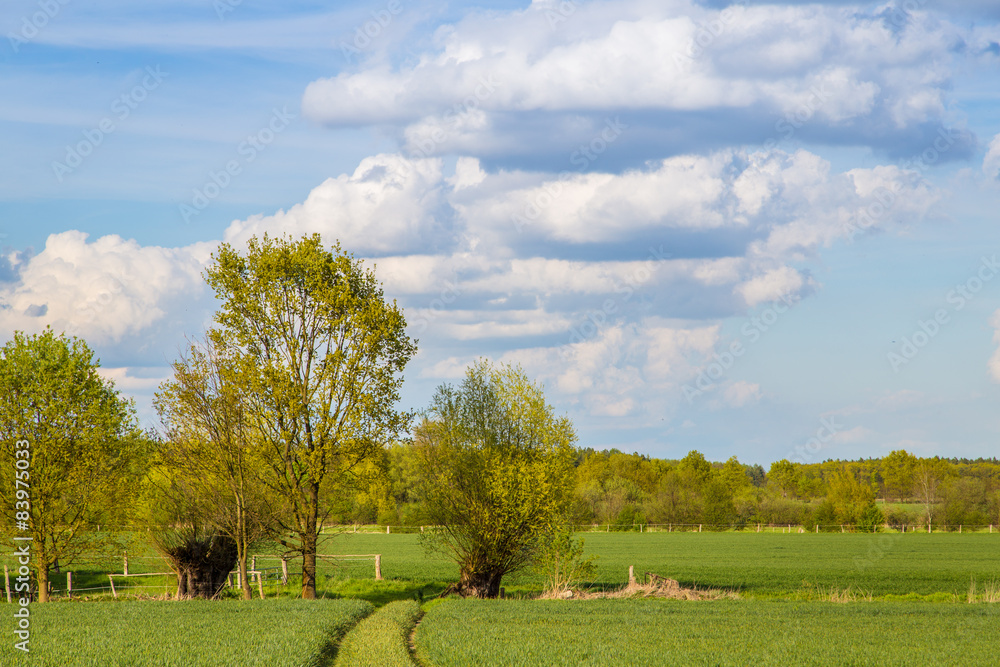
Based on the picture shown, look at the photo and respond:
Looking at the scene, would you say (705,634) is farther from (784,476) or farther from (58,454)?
(784,476)

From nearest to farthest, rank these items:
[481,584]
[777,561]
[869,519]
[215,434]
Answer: [215,434] → [481,584] → [777,561] → [869,519]

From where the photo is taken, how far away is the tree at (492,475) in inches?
1227

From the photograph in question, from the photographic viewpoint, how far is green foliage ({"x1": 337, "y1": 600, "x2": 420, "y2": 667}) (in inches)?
642

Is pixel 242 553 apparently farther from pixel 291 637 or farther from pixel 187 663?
pixel 187 663

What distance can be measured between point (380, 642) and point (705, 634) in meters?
8.19

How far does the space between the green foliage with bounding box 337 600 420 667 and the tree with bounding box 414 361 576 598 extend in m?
6.58

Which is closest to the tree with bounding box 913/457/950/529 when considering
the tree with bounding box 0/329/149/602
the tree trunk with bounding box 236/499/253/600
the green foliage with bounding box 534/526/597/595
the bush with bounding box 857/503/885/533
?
the bush with bounding box 857/503/885/533

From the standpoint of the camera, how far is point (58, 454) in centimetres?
2922

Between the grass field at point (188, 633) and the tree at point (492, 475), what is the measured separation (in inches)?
298

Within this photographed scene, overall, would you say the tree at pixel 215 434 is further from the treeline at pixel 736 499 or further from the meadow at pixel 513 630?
the treeline at pixel 736 499

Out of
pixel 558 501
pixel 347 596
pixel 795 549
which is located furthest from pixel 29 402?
pixel 795 549

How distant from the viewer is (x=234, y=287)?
2717 centimetres

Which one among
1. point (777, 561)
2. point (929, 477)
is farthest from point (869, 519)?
point (777, 561)

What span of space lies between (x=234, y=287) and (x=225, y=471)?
248 inches
